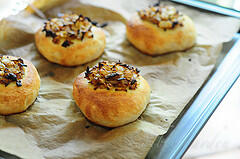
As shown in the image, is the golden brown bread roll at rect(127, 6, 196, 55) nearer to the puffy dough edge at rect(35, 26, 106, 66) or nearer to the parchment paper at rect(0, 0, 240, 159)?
the parchment paper at rect(0, 0, 240, 159)

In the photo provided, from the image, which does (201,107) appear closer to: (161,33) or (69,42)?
(161,33)

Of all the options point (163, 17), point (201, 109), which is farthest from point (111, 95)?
point (163, 17)

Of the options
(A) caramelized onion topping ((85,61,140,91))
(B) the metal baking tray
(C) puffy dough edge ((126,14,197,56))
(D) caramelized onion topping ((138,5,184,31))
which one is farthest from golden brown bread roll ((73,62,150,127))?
(D) caramelized onion topping ((138,5,184,31))

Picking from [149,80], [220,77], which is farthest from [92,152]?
[220,77]

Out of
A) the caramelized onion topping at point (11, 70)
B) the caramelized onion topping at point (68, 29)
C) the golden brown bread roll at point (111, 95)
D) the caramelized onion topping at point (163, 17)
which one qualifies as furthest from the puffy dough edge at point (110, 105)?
the caramelized onion topping at point (163, 17)

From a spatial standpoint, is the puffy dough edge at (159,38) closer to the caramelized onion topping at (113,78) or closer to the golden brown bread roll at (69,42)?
the golden brown bread roll at (69,42)

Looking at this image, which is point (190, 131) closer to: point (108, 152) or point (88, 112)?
point (108, 152)
